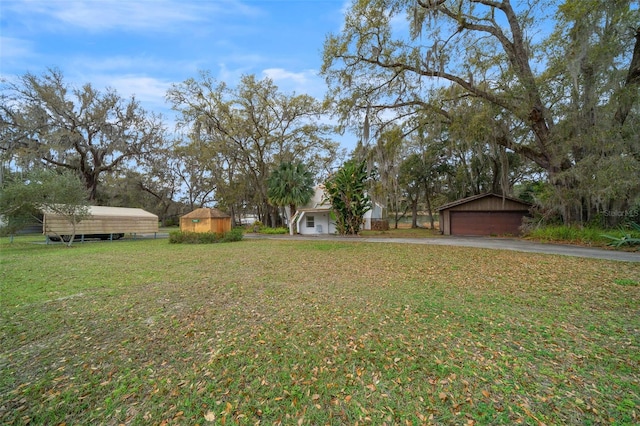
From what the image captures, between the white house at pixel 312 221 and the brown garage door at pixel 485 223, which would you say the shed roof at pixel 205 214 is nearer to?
the white house at pixel 312 221

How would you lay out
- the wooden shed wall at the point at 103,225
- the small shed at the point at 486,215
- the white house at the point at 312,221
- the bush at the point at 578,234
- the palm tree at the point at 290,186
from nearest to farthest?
the bush at the point at 578,234 → the wooden shed wall at the point at 103,225 → the small shed at the point at 486,215 → the palm tree at the point at 290,186 → the white house at the point at 312,221

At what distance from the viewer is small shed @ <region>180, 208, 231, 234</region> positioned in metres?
17.6

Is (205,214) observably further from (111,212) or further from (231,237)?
(111,212)

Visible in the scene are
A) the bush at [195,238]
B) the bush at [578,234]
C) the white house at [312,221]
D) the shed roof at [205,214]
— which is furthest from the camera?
the white house at [312,221]

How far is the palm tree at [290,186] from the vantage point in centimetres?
2236

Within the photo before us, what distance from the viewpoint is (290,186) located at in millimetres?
22594

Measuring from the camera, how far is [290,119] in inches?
946

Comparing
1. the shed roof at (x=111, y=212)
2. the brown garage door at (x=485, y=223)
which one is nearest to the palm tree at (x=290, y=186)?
the shed roof at (x=111, y=212)

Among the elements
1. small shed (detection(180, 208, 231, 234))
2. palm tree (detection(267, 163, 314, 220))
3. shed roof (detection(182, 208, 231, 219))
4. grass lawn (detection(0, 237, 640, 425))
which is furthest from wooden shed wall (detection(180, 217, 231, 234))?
grass lawn (detection(0, 237, 640, 425))

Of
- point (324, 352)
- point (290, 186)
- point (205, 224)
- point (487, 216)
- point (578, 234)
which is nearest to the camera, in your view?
point (324, 352)

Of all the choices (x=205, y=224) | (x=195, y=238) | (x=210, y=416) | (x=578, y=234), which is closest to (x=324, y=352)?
(x=210, y=416)

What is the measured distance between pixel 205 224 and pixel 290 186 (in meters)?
7.62

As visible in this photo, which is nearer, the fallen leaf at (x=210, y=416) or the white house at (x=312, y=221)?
the fallen leaf at (x=210, y=416)

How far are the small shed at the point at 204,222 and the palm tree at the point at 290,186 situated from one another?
5507mm
